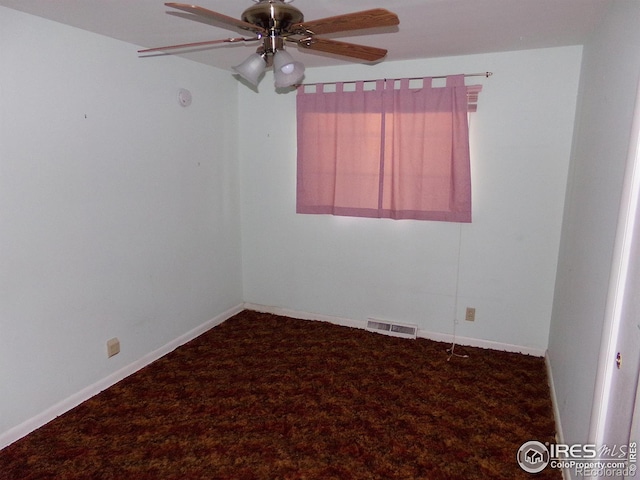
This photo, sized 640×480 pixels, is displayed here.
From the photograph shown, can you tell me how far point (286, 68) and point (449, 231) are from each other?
202 centimetres

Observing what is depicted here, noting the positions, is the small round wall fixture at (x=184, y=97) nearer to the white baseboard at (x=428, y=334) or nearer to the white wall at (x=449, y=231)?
the white wall at (x=449, y=231)

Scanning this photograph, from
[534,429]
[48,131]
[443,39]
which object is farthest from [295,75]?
[534,429]

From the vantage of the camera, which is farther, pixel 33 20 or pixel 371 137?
pixel 371 137

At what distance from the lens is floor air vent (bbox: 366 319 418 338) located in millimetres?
3537

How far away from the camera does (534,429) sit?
236cm

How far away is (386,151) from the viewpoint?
335 cm

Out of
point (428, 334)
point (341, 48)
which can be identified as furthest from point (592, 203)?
point (428, 334)

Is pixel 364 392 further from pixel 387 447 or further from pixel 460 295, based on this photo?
pixel 460 295

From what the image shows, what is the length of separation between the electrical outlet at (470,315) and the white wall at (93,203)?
2226 millimetres

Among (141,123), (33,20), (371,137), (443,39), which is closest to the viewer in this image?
(33,20)

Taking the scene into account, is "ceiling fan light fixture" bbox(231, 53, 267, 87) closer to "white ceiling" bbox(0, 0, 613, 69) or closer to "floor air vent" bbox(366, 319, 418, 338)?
"white ceiling" bbox(0, 0, 613, 69)

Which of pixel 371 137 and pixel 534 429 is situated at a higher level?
pixel 371 137

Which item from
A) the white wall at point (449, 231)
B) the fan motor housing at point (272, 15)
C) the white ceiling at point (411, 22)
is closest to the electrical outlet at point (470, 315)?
the white wall at point (449, 231)

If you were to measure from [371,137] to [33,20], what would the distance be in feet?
7.48
